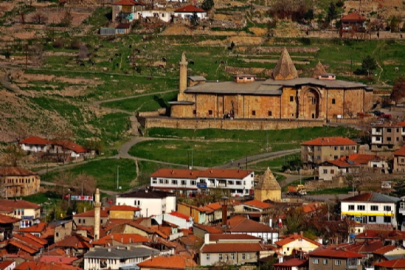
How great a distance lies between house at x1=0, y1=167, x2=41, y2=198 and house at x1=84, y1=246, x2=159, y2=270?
22.3 m

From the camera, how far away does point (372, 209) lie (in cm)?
10031

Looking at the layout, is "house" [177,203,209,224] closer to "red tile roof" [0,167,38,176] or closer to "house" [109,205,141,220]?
"house" [109,205,141,220]

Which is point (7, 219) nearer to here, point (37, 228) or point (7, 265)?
point (37, 228)

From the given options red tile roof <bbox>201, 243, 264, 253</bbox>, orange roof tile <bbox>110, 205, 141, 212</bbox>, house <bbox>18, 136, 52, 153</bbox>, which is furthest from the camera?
house <bbox>18, 136, 52, 153</bbox>

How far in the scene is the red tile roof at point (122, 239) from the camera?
9216cm

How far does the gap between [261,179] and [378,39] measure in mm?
43917

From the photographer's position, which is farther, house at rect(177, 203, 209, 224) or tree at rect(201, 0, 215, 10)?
tree at rect(201, 0, 215, 10)

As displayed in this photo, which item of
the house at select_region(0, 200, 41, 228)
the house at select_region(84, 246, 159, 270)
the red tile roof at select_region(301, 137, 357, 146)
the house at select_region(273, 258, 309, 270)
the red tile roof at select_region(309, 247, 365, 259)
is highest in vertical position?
the red tile roof at select_region(301, 137, 357, 146)

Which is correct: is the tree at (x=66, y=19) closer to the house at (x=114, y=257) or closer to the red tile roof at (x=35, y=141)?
the red tile roof at (x=35, y=141)

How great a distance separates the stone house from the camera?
127 meters

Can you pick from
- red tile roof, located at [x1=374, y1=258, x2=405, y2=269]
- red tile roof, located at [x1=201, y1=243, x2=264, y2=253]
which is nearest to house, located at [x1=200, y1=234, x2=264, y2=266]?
red tile roof, located at [x1=201, y1=243, x2=264, y2=253]

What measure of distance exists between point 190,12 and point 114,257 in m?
68.4

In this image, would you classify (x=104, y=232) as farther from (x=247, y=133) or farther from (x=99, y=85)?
(x=99, y=85)

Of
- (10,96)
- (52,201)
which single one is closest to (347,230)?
(52,201)
